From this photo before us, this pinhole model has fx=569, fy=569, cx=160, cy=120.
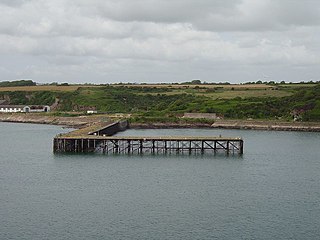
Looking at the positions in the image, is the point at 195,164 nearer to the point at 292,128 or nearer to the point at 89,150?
the point at 89,150

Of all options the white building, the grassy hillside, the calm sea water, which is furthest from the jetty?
the white building

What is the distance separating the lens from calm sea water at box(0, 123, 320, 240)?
36219mm

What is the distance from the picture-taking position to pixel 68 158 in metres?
65.2

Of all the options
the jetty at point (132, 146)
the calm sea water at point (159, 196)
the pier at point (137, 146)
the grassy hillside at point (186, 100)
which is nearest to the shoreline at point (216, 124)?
the grassy hillside at point (186, 100)

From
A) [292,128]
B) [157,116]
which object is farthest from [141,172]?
[157,116]

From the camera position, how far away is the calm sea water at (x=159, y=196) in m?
36.2

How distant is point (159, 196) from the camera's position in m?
45.1

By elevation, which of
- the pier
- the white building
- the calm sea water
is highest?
the white building

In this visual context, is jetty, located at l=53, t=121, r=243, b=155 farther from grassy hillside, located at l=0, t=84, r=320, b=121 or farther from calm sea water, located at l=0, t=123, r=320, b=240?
grassy hillside, located at l=0, t=84, r=320, b=121

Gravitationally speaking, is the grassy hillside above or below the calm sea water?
above

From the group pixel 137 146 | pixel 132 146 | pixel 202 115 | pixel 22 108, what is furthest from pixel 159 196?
pixel 22 108

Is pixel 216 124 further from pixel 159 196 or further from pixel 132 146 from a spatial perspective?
pixel 159 196

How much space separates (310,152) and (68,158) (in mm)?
31944

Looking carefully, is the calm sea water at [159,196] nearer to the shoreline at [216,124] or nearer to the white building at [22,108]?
the shoreline at [216,124]
